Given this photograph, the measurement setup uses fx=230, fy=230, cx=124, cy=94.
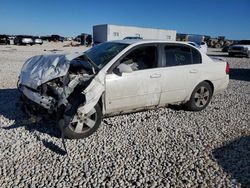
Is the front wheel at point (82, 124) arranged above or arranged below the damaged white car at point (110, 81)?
below

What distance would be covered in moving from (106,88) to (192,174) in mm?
1904

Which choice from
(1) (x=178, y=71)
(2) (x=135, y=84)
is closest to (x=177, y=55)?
(1) (x=178, y=71)

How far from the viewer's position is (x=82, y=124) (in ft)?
12.8

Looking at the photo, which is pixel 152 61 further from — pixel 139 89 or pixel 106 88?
pixel 106 88

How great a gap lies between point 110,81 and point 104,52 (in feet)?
2.95

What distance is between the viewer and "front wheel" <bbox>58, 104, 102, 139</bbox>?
3780 millimetres

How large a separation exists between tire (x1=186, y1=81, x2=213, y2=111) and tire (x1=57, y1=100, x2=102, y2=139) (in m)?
2.36

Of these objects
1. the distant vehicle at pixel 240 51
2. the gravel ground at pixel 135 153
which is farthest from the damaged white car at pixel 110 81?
the distant vehicle at pixel 240 51

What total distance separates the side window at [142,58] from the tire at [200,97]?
1.33 meters

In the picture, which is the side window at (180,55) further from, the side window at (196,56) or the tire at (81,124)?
the tire at (81,124)

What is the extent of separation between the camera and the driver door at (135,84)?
159 inches

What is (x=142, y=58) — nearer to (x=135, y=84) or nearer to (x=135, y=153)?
(x=135, y=84)

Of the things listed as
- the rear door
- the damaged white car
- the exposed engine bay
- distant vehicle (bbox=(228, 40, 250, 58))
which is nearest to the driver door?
the damaged white car

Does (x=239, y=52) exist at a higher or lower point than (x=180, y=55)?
lower
